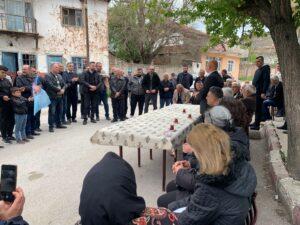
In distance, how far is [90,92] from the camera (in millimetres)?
9844

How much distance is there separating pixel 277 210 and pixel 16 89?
6.00m

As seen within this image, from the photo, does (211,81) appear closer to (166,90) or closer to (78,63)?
(166,90)

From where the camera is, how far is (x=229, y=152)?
215 centimetres

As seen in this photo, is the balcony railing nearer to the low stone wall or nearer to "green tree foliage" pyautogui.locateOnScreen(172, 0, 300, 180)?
"green tree foliage" pyautogui.locateOnScreen(172, 0, 300, 180)

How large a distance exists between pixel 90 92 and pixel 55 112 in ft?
4.79

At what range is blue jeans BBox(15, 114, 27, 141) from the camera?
703 centimetres

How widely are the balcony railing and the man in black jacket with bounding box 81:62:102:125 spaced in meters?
10.5

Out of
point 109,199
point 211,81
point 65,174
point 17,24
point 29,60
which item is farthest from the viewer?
point 29,60

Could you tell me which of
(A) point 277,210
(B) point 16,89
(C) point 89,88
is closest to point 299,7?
(A) point 277,210

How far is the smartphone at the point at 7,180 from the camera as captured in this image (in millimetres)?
1902

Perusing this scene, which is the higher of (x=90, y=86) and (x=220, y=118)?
(x=220, y=118)

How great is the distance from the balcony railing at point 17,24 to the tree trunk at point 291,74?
55.6ft

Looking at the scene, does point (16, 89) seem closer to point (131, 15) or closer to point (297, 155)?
point (297, 155)

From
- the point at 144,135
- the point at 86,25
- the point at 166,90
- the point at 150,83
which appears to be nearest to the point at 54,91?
the point at 150,83
